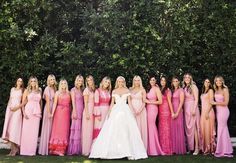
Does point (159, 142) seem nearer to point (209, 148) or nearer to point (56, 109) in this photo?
point (209, 148)

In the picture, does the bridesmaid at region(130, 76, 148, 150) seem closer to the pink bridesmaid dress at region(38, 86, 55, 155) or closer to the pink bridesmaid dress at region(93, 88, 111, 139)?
the pink bridesmaid dress at region(93, 88, 111, 139)

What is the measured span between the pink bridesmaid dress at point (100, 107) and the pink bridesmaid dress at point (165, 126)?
60.7 inches

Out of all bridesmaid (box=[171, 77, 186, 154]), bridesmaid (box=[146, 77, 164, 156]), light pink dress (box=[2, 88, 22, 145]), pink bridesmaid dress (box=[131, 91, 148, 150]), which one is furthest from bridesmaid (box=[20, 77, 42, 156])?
bridesmaid (box=[171, 77, 186, 154])

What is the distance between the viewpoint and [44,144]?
1157 cm

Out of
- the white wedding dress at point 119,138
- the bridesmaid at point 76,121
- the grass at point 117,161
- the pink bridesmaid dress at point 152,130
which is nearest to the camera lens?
the grass at point 117,161

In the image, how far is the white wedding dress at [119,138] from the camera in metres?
10.3

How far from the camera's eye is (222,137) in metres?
11.0

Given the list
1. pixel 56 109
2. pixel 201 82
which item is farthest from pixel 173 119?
pixel 56 109

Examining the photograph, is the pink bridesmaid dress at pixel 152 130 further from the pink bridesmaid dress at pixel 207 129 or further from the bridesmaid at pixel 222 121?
the bridesmaid at pixel 222 121

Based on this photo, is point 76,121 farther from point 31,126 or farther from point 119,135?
point 119,135

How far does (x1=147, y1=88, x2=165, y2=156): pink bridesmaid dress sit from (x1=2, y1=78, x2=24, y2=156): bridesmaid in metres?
3.66

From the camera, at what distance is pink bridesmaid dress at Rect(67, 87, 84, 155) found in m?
11.5

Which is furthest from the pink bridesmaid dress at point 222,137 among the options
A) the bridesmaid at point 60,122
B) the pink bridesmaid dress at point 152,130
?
the bridesmaid at point 60,122

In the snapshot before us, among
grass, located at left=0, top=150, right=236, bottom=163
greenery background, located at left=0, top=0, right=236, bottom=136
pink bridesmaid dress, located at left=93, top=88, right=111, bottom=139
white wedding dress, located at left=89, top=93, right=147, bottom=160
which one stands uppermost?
greenery background, located at left=0, top=0, right=236, bottom=136
